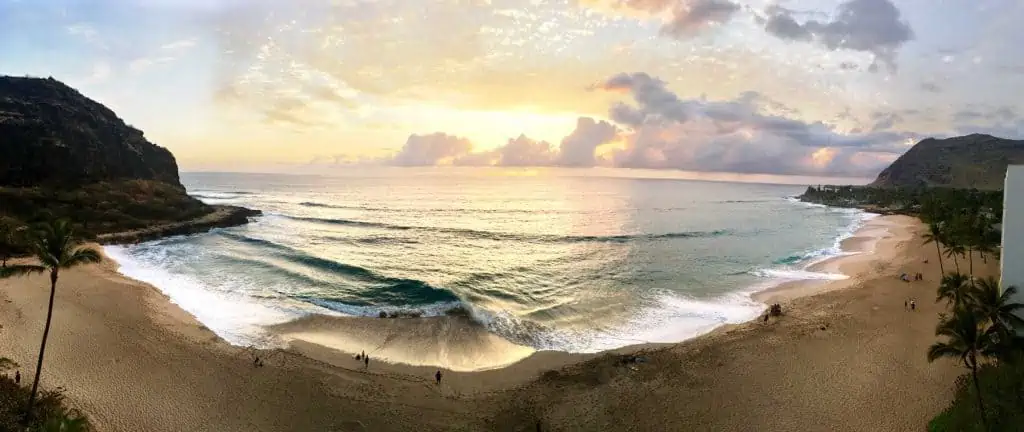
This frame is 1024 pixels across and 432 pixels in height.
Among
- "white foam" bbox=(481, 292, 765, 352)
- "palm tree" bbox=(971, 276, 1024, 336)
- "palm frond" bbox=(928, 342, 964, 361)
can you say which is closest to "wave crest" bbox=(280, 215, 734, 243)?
"white foam" bbox=(481, 292, 765, 352)

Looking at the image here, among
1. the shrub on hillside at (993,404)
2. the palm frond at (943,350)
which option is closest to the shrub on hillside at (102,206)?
the palm frond at (943,350)

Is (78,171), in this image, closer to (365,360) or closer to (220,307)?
(220,307)

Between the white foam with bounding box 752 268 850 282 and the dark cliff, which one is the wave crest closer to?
the white foam with bounding box 752 268 850 282

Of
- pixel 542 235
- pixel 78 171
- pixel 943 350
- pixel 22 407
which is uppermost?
pixel 78 171

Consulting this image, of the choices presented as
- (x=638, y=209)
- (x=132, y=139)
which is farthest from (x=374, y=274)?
(x=638, y=209)

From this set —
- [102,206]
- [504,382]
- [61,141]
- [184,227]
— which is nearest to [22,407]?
[504,382]

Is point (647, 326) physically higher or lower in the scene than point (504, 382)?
higher

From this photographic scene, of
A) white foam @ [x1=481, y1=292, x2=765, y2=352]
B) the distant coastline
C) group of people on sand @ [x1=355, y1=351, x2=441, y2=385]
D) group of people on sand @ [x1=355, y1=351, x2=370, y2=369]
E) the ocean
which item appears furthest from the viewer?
the distant coastline
